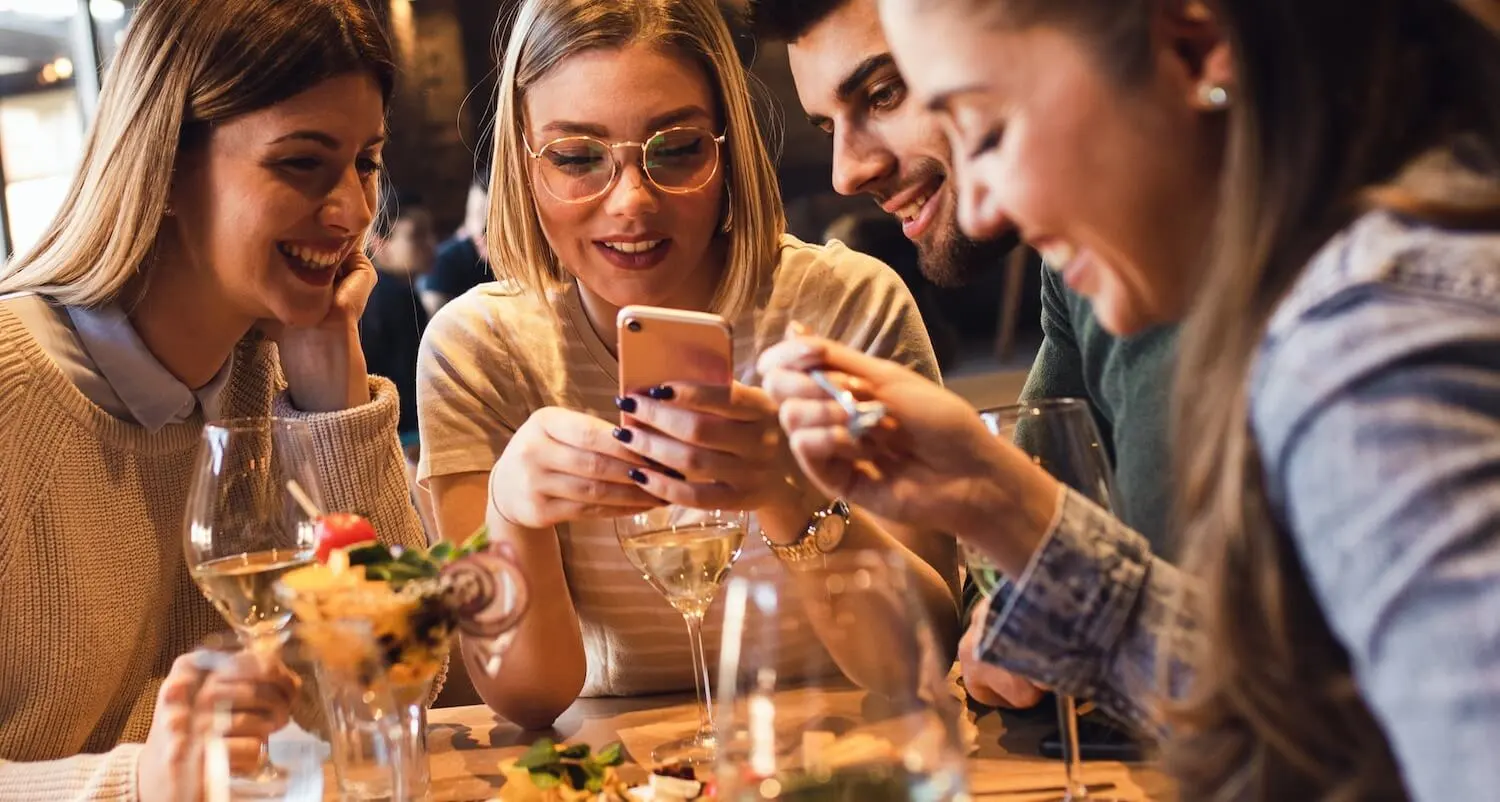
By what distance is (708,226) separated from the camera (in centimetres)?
202

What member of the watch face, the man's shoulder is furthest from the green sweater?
the man's shoulder

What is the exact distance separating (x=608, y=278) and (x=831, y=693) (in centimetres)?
126

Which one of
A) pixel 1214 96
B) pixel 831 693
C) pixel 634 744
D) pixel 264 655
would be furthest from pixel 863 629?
pixel 634 744

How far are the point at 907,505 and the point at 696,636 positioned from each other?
17.3 inches

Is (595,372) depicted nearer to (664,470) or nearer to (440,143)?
(664,470)

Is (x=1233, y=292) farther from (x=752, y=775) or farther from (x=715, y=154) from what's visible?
(x=715, y=154)

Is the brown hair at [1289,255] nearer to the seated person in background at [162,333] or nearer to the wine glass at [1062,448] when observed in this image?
the wine glass at [1062,448]

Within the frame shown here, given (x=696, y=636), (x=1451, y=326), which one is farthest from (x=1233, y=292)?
(x=696, y=636)

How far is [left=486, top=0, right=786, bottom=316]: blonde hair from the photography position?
76.1 inches

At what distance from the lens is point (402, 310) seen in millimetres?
4789

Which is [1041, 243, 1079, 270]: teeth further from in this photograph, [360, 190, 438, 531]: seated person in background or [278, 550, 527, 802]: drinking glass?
[360, 190, 438, 531]: seated person in background

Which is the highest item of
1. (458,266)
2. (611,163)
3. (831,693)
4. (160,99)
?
(160,99)

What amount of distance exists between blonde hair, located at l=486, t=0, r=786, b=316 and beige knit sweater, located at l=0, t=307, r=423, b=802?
37cm

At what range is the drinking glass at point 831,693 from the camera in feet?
2.52
